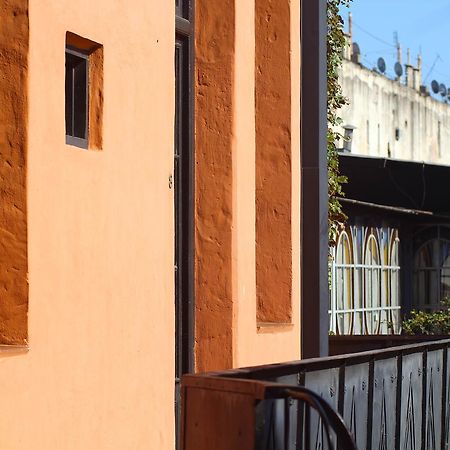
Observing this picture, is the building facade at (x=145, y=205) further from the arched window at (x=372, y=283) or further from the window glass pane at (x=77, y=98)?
the arched window at (x=372, y=283)

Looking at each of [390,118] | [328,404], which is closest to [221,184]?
[328,404]

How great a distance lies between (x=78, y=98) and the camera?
7613 mm

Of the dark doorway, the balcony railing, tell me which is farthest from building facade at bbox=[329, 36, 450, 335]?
the balcony railing

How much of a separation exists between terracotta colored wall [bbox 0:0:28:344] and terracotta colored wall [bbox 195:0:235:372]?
295cm

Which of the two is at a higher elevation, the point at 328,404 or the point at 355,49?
the point at 355,49

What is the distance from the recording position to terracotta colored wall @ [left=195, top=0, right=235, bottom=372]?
31.6 feet

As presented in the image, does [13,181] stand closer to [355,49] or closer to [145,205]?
[145,205]

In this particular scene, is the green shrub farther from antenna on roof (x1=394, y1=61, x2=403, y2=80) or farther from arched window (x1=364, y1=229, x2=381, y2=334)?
antenna on roof (x1=394, y1=61, x2=403, y2=80)

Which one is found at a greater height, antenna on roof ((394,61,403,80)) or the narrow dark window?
antenna on roof ((394,61,403,80))

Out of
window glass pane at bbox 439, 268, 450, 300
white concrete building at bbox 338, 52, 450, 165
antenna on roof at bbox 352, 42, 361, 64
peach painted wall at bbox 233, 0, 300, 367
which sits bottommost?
window glass pane at bbox 439, 268, 450, 300

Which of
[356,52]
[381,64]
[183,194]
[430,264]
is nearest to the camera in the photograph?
[183,194]

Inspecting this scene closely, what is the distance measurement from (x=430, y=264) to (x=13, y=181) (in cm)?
2107

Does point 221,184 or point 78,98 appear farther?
point 221,184

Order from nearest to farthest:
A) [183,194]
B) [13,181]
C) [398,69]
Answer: [13,181]
[183,194]
[398,69]
